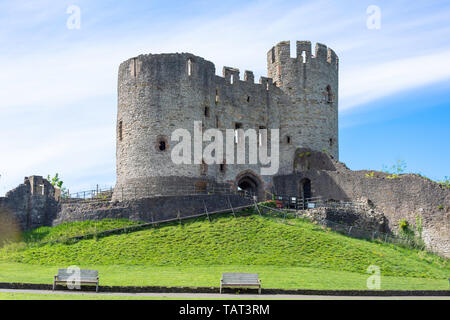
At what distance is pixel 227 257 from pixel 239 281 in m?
8.02

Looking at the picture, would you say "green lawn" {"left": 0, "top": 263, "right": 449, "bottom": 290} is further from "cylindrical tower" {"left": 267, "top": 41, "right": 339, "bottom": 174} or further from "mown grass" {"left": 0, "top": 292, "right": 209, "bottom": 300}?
"cylindrical tower" {"left": 267, "top": 41, "right": 339, "bottom": 174}

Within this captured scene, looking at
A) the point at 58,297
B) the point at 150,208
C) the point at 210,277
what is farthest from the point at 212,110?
the point at 58,297

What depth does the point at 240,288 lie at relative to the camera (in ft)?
68.2

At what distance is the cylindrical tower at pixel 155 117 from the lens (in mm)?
37844

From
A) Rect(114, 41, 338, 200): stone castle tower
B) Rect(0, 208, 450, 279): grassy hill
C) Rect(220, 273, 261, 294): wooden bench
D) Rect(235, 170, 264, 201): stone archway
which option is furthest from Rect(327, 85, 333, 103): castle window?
Rect(220, 273, 261, 294): wooden bench

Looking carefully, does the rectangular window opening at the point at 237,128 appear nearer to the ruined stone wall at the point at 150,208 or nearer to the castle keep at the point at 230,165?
the castle keep at the point at 230,165

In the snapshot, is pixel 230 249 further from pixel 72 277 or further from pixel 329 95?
pixel 329 95

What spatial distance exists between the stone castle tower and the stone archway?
7cm

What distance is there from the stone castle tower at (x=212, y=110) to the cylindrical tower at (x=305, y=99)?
69 mm

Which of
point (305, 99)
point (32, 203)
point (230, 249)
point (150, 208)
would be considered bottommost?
point (230, 249)

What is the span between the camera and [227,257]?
28.3m

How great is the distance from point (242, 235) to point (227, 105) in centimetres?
1286

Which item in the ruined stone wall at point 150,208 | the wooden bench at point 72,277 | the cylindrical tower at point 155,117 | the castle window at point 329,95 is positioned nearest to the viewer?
the wooden bench at point 72,277

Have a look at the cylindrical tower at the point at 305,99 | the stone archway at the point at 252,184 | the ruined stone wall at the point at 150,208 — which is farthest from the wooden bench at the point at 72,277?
the cylindrical tower at the point at 305,99
